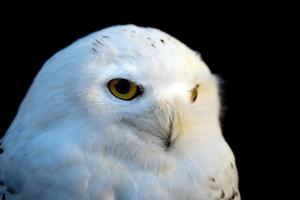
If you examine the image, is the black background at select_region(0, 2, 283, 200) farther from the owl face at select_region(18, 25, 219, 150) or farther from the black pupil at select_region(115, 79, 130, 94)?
the black pupil at select_region(115, 79, 130, 94)

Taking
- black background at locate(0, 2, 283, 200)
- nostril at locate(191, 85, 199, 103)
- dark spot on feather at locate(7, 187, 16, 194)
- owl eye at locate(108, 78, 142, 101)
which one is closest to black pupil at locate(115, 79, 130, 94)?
owl eye at locate(108, 78, 142, 101)

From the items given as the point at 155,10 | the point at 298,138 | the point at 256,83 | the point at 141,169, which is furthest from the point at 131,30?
the point at 298,138

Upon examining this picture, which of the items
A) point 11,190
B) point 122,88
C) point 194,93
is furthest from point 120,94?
point 11,190

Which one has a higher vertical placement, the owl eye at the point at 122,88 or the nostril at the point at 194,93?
the owl eye at the point at 122,88

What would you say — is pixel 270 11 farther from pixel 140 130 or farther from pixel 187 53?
pixel 140 130

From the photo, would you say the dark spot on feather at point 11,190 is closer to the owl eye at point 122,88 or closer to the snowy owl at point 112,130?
the snowy owl at point 112,130

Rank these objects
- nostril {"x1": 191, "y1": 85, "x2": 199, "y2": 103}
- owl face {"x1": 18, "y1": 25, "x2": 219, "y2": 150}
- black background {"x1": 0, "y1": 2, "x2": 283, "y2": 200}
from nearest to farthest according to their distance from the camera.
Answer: owl face {"x1": 18, "y1": 25, "x2": 219, "y2": 150} → nostril {"x1": 191, "y1": 85, "x2": 199, "y2": 103} → black background {"x1": 0, "y1": 2, "x2": 283, "y2": 200}

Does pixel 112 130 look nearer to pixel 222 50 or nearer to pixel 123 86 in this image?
pixel 123 86

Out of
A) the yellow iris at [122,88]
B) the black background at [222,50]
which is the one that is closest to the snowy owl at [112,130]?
the yellow iris at [122,88]
